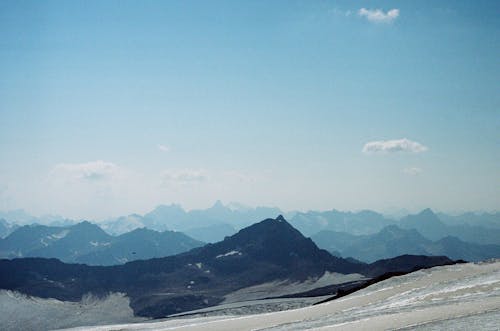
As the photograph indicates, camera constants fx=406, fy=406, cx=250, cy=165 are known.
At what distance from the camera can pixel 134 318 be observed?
19925 cm

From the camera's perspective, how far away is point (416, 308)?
1229 inches

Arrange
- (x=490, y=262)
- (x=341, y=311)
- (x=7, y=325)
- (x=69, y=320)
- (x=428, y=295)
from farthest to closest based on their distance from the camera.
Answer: (x=69, y=320) → (x=7, y=325) → (x=490, y=262) → (x=341, y=311) → (x=428, y=295)

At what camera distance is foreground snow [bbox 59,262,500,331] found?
81.0 ft

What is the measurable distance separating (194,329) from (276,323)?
988 centimetres

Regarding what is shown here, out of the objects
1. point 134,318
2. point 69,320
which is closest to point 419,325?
point 134,318

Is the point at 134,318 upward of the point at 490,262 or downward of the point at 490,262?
downward

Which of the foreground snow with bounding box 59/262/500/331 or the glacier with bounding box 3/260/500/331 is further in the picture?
the foreground snow with bounding box 59/262/500/331

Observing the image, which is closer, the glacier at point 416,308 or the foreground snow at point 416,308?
the glacier at point 416,308

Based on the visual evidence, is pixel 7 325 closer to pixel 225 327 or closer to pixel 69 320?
pixel 69 320

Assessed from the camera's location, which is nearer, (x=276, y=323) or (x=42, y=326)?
(x=276, y=323)

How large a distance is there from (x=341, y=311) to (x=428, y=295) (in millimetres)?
8308

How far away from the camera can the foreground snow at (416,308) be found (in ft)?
81.0

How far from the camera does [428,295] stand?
37844 mm

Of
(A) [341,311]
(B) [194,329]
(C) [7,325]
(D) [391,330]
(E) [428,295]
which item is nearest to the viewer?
(D) [391,330]
